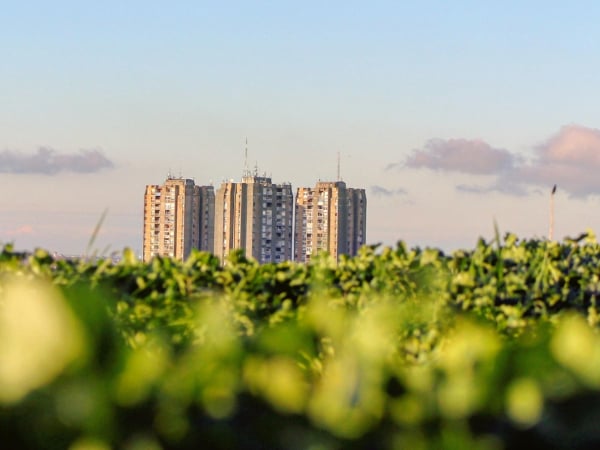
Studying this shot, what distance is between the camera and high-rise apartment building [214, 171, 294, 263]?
101812 millimetres

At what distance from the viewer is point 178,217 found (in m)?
105

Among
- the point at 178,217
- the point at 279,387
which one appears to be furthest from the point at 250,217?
the point at 279,387

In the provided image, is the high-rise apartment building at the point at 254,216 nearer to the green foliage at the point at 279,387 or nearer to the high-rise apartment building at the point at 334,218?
the high-rise apartment building at the point at 334,218

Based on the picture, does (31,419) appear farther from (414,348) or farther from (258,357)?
(414,348)

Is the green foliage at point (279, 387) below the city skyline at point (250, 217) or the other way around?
the other way around

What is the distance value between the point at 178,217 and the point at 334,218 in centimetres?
1627

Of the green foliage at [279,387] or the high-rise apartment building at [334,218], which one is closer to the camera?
the green foliage at [279,387]

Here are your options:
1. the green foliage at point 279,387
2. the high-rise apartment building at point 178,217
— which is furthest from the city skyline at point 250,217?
the green foliage at point 279,387

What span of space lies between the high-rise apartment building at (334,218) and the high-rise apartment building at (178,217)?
10303 millimetres

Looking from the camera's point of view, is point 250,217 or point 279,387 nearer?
point 279,387

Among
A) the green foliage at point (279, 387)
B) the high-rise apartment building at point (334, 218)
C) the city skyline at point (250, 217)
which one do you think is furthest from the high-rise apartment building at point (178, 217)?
the green foliage at point (279, 387)

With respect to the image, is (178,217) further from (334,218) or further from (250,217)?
(334,218)

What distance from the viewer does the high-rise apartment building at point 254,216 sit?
102 m

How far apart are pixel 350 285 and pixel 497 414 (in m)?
3.89
